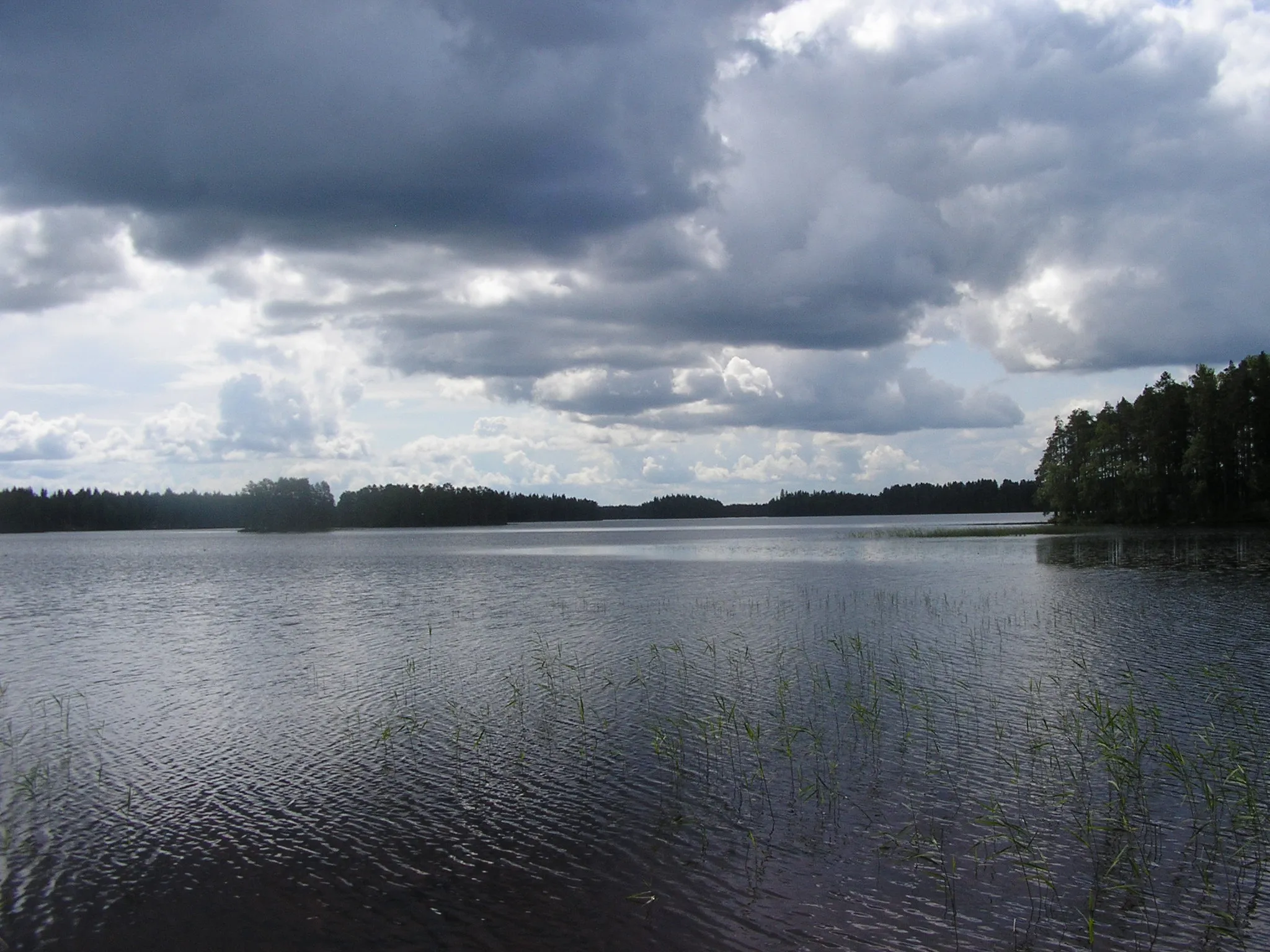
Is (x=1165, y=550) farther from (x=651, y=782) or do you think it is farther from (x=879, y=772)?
(x=651, y=782)

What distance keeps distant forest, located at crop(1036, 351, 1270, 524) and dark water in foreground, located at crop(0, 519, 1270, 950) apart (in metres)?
80.1

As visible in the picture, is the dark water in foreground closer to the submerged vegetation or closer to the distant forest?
the submerged vegetation

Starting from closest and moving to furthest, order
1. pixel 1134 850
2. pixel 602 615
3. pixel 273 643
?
pixel 1134 850, pixel 273 643, pixel 602 615

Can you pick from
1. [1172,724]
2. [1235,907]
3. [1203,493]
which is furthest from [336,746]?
[1203,493]

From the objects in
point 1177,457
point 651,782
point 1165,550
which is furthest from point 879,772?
point 1177,457

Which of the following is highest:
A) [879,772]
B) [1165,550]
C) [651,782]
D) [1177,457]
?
[1177,457]

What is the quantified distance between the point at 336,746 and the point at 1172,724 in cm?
1837

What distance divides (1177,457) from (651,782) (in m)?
122

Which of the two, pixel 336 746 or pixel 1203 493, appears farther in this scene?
pixel 1203 493

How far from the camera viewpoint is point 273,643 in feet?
117

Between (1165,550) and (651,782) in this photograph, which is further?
(1165,550)

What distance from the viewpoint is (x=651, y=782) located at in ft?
56.2

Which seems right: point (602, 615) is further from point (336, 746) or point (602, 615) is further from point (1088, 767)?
point (1088, 767)

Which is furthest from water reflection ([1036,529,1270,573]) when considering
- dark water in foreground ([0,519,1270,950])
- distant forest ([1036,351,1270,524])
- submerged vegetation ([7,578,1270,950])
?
submerged vegetation ([7,578,1270,950])
